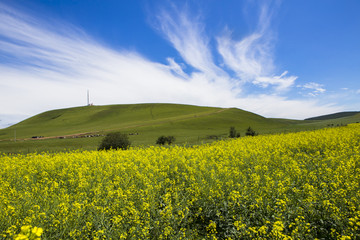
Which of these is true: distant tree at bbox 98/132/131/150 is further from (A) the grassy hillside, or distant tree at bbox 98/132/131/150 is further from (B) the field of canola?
(A) the grassy hillside

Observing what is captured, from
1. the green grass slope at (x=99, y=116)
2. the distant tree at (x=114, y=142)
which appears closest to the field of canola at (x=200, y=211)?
the distant tree at (x=114, y=142)

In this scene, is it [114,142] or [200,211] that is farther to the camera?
[114,142]

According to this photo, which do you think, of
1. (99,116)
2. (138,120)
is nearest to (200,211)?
(138,120)

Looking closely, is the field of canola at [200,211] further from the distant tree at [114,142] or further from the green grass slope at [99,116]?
the green grass slope at [99,116]

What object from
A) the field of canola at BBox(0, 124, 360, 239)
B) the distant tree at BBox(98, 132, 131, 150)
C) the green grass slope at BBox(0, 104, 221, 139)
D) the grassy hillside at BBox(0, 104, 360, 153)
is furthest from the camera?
the green grass slope at BBox(0, 104, 221, 139)

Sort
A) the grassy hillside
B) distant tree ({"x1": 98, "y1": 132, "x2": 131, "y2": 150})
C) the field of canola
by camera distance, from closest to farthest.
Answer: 1. the field of canola
2. distant tree ({"x1": 98, "y1": 132, "x2": 131, "y2": 150})
3. the grassy hillside

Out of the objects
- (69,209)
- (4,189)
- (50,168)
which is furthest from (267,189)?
(50,168)

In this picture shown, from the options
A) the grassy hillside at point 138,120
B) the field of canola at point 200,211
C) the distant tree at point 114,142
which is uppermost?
the grassy hillside at point 138,120

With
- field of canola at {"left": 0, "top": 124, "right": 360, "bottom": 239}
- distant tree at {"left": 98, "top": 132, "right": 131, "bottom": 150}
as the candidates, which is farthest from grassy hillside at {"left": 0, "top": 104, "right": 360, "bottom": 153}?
field of canola at {"left": 0, "top": 124, "right": 360, "bottom": 239}

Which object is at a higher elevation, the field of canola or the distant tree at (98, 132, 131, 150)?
the distant tree at (98, 132, 131, 150)

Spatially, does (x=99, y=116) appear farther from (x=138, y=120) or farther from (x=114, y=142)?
(x=114, y=142)

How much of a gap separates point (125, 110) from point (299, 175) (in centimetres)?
11706

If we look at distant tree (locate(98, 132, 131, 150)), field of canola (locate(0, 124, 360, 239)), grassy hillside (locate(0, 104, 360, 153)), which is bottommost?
field of canola (locate(0, 124, 360, 239))

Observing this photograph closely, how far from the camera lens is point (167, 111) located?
107250mm
